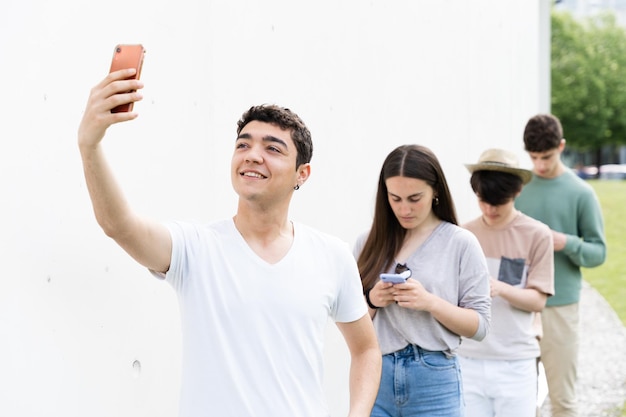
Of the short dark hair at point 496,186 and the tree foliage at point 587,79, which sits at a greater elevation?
the tree foliage at point 587,79

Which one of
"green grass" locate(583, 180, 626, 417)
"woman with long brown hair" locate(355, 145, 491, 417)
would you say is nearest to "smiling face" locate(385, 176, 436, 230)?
"woman with long brown hair" locate(355, 145, 491, 417)

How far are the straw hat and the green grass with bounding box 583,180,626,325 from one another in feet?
30.1

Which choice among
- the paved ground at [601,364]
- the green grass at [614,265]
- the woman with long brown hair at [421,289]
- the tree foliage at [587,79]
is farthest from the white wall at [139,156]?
the tree foliage at [587,79]

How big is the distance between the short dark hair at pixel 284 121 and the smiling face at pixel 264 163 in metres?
0.01

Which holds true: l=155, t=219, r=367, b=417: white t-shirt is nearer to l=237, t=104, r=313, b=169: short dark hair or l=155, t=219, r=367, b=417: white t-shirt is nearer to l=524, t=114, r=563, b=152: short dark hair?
l=237, t=104, r=313, b=169: short dark hair

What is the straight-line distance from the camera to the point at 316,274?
7.29 feet

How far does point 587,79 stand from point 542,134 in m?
55.3

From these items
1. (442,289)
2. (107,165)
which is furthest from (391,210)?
(107,165)

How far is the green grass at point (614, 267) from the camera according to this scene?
583 inches

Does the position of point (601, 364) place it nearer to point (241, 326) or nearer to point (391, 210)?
point (391, 210)

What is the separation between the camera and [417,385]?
10.4ft

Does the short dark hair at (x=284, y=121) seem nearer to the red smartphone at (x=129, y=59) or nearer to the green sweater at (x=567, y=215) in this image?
the red smartphone at (x=129, y=59)

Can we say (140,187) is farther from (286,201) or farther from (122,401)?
(122,401)

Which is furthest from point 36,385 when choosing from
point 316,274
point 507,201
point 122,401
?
point 507,201
